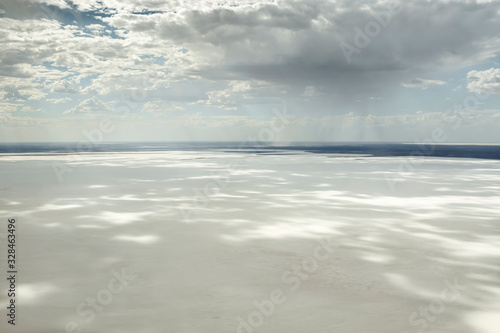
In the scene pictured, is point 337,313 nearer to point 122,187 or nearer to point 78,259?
point 78,259

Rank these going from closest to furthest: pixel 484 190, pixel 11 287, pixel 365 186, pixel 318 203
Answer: pixel 11 287 → pixel 318 203 → pixel 484 190 → pixel 365 186

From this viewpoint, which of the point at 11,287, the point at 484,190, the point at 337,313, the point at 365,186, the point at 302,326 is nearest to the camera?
the point at 302,326

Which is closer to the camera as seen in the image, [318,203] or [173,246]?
[173,246]

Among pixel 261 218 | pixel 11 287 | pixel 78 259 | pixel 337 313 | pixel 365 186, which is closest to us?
pixel 337 313

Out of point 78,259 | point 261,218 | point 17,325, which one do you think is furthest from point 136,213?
point 17,325

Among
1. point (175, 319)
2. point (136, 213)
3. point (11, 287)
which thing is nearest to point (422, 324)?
point (175, 319)

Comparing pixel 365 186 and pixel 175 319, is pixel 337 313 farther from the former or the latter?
pixel 365 186
